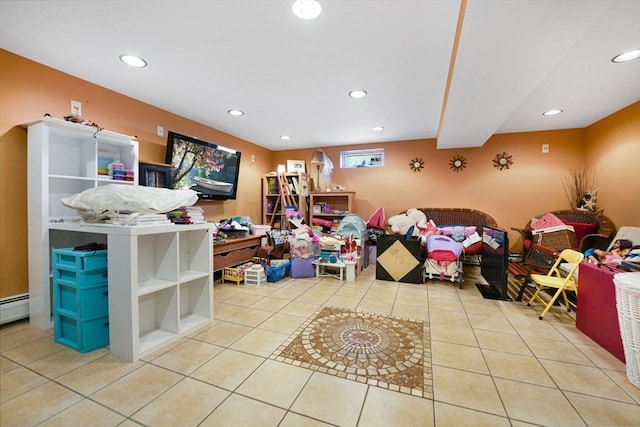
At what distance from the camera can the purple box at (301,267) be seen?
12.6ft

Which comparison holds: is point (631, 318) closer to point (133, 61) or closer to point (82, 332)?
point (82, 332)

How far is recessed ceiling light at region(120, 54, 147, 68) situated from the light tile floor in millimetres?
2533

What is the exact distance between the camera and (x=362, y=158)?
574 cm

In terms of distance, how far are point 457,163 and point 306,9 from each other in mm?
4342

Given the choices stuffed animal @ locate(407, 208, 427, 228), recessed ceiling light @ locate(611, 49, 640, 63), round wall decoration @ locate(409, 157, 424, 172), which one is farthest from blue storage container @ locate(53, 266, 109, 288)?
round wall decoration @ locate(409, 157, 424, 172)

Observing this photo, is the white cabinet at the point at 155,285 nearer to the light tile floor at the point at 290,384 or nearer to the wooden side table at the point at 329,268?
the light tile floor at the point at 290,384

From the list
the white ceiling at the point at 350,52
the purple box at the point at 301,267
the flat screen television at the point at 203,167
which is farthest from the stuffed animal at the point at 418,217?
the flat screen television at the point at 203,167

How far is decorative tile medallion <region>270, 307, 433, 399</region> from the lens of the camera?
1.63 m

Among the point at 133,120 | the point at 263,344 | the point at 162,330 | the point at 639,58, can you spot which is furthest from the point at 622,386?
the point at 133,120

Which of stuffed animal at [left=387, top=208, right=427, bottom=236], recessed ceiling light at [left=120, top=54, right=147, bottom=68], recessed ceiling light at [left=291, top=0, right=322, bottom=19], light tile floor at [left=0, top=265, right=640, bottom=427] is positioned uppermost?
recessed ceiling light at [left=120, top=54, right=147, bottom=68]

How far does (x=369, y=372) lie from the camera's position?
5.50 feet

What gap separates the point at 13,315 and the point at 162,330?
4.91ft

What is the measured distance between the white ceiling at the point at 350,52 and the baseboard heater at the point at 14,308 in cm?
227

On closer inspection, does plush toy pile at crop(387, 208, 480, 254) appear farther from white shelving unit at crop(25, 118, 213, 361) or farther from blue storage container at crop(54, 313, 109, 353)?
blue storage container at crop(54, 313, 109, 353)
